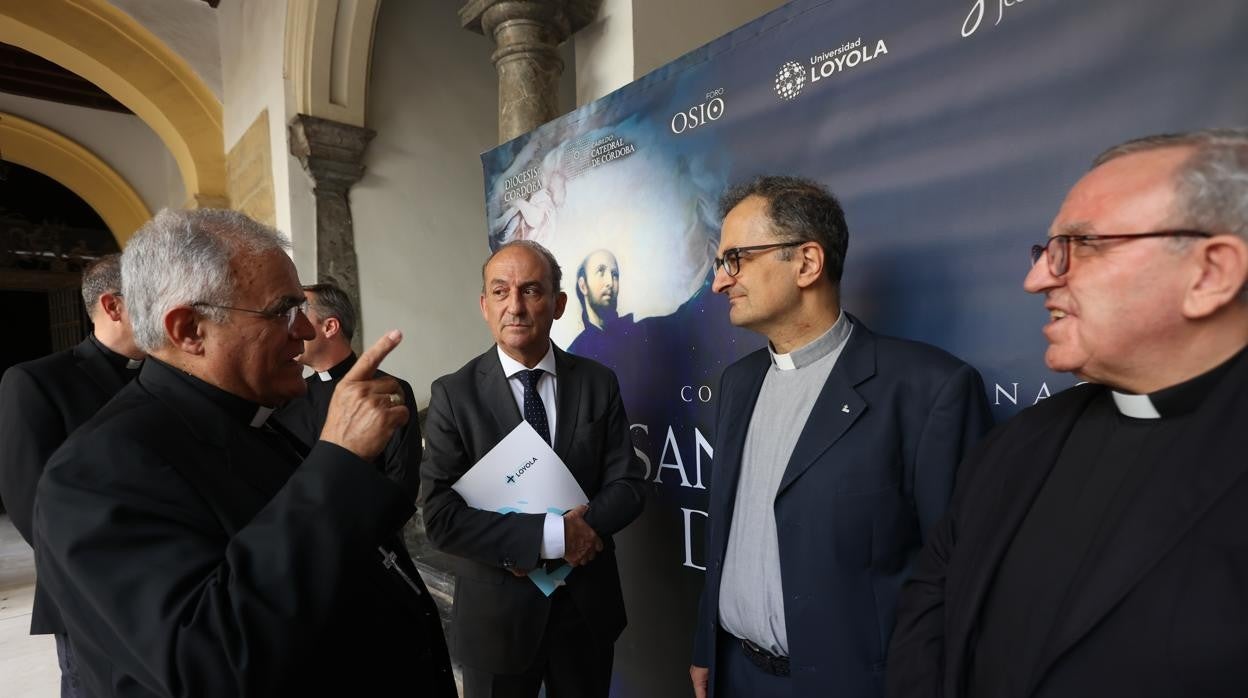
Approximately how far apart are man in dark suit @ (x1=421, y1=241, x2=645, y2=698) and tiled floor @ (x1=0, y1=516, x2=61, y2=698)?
301 centimetres

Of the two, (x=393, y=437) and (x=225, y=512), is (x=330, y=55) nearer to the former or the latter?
(x=393, y=437)

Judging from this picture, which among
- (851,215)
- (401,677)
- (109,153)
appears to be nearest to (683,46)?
(851,215)

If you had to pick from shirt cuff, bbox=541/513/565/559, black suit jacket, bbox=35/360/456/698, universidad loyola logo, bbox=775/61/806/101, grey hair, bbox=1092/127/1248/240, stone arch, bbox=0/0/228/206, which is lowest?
shirt cuff, bbox=541/513/565/559

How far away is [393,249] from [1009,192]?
4565 millimetres

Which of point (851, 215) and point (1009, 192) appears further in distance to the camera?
point (851, 215)

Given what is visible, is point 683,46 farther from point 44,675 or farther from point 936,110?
point 44,675

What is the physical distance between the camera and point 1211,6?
4.00 feet

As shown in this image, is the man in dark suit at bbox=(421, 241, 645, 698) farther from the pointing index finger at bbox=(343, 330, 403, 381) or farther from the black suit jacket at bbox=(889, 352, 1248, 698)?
the black suit jacket at bbox=(889, 352, 1248, 698)

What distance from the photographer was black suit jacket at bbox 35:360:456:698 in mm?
871

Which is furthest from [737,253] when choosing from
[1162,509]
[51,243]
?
[51,243]

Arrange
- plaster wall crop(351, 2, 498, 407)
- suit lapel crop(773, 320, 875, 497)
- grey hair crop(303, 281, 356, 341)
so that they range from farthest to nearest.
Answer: plaster wall crop(351, 2, 498, 407) → grey hair crop(303, 281, 356, 341) → suit lapel crop(773, 320, 875, 497)

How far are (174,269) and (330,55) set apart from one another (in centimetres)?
453

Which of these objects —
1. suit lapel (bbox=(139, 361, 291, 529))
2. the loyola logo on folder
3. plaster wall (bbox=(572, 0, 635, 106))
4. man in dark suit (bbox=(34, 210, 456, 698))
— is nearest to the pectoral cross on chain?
man in dark suit (bbox=(34, 210, 456, 698))

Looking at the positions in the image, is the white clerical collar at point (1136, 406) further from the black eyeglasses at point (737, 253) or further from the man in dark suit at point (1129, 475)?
the black eyeglasses at point (737, 253)
